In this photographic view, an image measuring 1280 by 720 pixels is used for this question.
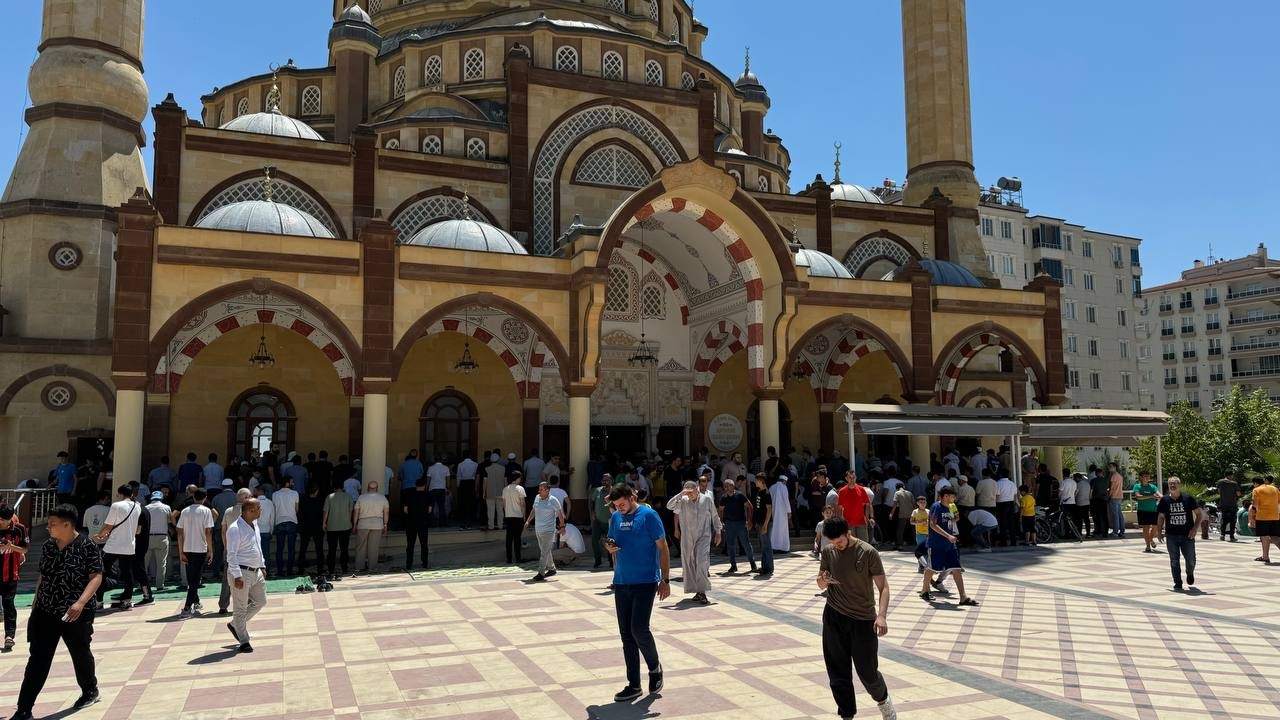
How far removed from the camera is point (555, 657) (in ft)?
22.3

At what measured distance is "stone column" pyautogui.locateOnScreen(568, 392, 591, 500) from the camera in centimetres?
1434

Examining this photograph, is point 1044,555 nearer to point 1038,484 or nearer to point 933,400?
point 1038,484

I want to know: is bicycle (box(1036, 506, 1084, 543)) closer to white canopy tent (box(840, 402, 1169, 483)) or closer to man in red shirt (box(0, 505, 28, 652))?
white canopy tent (box(840, 402, 1169, 483))

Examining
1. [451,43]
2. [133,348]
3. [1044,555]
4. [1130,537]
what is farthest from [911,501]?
[451,43]

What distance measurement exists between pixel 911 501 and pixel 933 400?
5.17 metres

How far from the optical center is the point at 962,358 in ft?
66.8

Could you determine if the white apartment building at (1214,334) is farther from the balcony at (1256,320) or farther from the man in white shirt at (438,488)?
the man in white shirt at (438,488)

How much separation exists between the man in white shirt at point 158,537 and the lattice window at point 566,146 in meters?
10.1

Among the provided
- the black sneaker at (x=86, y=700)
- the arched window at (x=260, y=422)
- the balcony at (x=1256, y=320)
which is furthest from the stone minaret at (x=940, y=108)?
the balcony at (x=1256, y=320)

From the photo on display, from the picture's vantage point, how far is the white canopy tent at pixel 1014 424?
46.8 ft

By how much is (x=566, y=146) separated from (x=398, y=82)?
6045mm

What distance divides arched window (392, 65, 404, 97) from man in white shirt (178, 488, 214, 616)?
1524 centimetres

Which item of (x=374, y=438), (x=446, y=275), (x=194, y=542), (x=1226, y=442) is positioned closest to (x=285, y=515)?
(x=194, y=542)

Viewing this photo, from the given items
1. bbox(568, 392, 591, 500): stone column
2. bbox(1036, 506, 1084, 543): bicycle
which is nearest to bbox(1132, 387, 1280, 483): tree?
bbox(1036, 506, 1084, 543): bicycle
